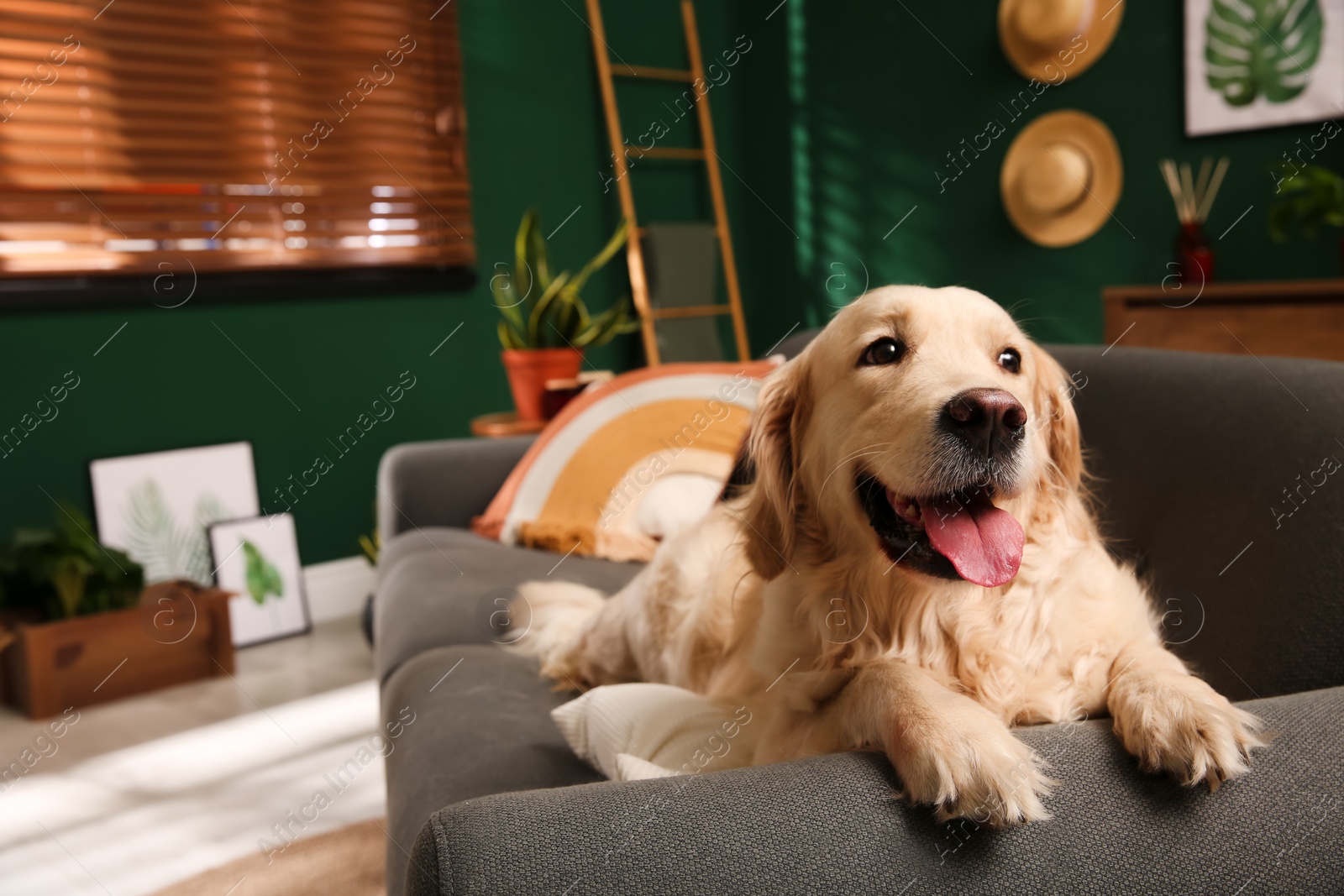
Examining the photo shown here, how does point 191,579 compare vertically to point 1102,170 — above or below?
below

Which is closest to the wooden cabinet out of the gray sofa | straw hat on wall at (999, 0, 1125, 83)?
straw hat on wall at (999, 0, 1125, 83)

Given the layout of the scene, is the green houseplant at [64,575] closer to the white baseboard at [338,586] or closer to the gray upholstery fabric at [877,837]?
the white baseboard at [338,586]

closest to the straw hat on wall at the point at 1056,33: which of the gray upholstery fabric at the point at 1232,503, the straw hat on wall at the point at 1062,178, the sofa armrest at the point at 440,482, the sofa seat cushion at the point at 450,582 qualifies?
the straw hat on wall at the point at 1062,178

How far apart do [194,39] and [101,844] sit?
2.78 m

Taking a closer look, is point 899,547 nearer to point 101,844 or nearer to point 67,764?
point 101,844

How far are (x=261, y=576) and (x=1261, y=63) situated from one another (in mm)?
4068

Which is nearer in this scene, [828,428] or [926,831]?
[926,831]

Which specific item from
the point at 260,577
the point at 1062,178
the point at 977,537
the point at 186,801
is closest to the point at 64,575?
the point at 260,577

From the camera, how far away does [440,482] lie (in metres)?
2.74

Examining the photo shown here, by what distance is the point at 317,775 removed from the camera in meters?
2.48

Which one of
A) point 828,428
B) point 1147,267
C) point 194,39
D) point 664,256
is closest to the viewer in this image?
point 828,428

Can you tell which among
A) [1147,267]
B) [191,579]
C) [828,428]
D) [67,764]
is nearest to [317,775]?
[67,764]

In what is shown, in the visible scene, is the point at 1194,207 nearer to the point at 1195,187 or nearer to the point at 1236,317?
the point at 1195,187

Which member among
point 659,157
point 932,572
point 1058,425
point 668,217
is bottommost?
point 932,572
